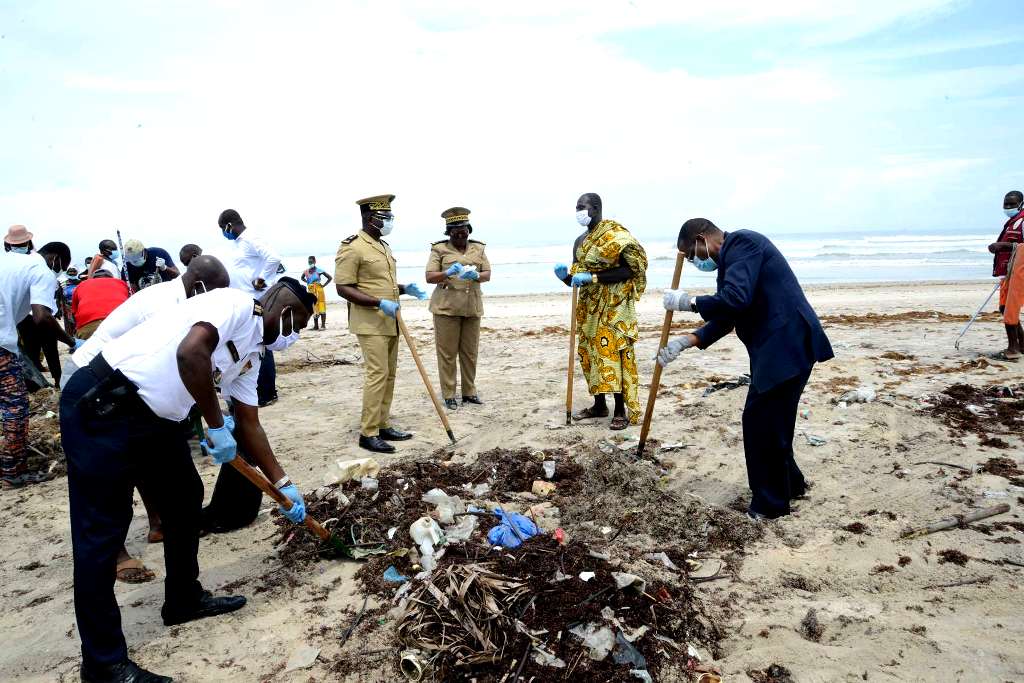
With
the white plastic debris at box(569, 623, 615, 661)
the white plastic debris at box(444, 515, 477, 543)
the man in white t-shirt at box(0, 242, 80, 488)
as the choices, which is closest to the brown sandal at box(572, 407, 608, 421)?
the white plastic debris at box(444, 515, 477, 543)

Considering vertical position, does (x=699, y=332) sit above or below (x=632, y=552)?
above

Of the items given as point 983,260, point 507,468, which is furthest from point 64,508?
point 983,260

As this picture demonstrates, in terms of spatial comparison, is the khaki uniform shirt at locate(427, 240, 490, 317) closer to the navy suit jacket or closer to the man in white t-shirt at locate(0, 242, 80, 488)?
the navy suit jacket

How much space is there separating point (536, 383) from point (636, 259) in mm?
2744

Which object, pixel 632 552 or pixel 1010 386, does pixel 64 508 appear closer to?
pixel 632 552

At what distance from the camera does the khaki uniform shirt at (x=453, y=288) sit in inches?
256

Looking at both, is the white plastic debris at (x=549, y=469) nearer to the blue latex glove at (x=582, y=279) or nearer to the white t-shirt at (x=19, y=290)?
the blue latex glove at (x=582, y=279)

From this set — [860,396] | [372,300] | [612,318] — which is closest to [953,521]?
[860,396]

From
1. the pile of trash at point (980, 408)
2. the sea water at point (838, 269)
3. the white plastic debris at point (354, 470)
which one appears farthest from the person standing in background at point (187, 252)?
the sea water at point (838, 269)

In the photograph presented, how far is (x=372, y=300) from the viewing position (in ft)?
17.5

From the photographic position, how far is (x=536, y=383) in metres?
7.75

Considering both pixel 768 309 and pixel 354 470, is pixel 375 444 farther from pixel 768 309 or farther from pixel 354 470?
pixel 768 309

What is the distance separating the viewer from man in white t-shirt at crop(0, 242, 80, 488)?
15.7 ft

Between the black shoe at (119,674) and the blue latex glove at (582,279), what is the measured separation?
411 centimetres
